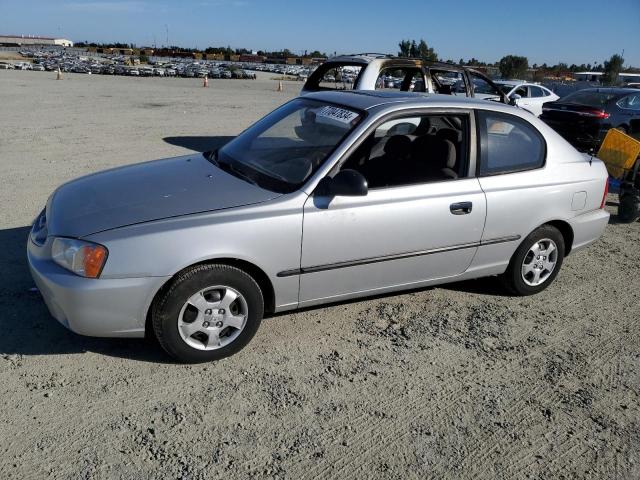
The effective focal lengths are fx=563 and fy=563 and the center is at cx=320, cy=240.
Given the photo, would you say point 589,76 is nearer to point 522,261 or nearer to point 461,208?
point 522,261

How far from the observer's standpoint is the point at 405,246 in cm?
392

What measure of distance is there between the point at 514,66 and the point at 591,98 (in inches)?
1948

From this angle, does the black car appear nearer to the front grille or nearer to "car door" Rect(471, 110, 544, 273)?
"car door" Rect(471, 110, 544, 273)

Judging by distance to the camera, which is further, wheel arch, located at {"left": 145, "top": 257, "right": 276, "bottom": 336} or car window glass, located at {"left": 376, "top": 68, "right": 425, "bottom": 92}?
car window glass, located at {"left": 376, "top": 68, "right": 425, "bottom": 92}

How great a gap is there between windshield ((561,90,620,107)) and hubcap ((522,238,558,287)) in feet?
31.1

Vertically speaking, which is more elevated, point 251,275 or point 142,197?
point 142,197

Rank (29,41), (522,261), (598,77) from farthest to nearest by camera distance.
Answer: (29,41) → (598,77) → (522,261)

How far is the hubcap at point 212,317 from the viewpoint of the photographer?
3.34 meters

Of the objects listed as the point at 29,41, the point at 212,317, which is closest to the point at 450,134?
the point at 212,317

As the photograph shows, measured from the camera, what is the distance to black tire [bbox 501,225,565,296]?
4.55 meters

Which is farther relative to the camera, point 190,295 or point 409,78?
point 409,78

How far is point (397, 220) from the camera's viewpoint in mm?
3828

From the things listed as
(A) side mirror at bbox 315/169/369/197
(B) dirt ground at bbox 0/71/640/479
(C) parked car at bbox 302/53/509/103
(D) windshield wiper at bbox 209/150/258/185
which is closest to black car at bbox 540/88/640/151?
(C) parked car at bbox 302/53/509/103

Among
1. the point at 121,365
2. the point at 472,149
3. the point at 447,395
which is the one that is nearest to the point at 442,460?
the point at 447,395
